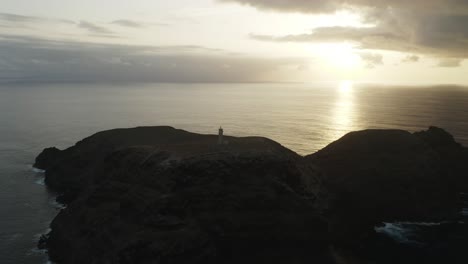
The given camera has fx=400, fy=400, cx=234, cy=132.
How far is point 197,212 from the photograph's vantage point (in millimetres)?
40312

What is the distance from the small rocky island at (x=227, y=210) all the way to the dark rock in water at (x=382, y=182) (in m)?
0.19

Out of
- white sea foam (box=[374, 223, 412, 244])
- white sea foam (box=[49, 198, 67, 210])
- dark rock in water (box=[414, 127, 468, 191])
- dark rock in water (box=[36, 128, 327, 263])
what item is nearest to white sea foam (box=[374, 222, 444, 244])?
white sea foam (box=[374, 223, 412, 244])

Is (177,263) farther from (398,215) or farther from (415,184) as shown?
(415,184)

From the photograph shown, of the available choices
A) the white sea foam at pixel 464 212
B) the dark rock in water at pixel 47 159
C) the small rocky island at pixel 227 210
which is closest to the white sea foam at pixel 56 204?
the small rocky island at pixel 227 210

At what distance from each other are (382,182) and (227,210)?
29.7 meters

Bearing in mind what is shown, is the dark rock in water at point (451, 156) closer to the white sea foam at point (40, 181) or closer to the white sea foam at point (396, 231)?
the white sea foam at point (396, 231)

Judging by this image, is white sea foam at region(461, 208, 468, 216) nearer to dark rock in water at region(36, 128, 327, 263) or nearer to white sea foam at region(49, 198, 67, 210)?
dark rock in water at region(36, 128, 327, 263)

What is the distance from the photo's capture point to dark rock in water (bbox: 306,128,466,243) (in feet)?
181

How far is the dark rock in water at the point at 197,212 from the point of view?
38.4 meters

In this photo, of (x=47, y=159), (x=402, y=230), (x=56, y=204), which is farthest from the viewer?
(x=47, y=159)

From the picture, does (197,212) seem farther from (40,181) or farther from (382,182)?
(40,181)

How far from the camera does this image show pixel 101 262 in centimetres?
3859

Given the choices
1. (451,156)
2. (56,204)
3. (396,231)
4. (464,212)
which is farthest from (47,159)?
(451,156)

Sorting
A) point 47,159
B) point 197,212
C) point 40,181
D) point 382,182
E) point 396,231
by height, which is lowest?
point 40,181
